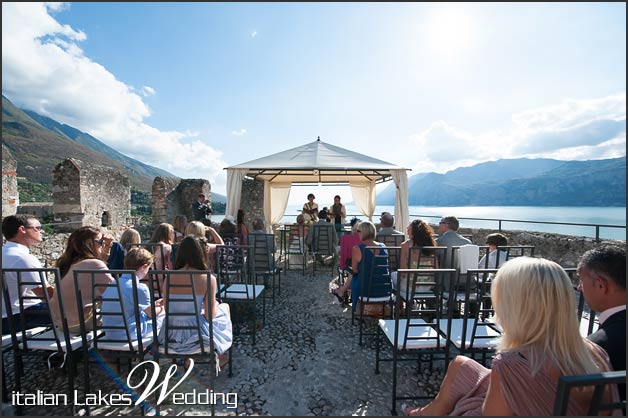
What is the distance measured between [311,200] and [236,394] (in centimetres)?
564

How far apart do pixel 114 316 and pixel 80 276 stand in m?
0.40

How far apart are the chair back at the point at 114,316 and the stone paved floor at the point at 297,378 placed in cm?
46

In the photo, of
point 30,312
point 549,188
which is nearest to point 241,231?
point 30,312

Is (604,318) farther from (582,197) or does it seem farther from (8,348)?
(582,197)

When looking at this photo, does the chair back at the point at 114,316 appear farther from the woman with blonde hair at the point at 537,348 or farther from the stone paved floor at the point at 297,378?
the woman with blonde hair at the point at 537,348

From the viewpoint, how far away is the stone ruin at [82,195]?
20.2 feet

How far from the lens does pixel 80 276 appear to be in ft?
6.90

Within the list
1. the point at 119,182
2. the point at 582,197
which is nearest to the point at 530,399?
the point at 119,182

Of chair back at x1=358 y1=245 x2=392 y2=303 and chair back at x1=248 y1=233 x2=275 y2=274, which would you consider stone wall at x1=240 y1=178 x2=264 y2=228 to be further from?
chair back at x1=358 y1=245 x2=392 y2=303

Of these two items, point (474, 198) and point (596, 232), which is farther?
point (474, 198)

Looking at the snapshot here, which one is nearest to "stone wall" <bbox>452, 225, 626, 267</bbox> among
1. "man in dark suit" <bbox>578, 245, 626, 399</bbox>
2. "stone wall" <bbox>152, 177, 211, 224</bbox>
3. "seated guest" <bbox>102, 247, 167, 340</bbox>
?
"man in dark suit" <bbox>578, 245, 626, 399</bbox>

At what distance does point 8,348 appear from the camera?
210 cm

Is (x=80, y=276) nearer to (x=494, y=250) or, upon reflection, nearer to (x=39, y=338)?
(x=39, y=338)

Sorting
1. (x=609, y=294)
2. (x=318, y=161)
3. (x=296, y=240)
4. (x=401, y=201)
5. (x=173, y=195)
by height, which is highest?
(x=318, y=161)
